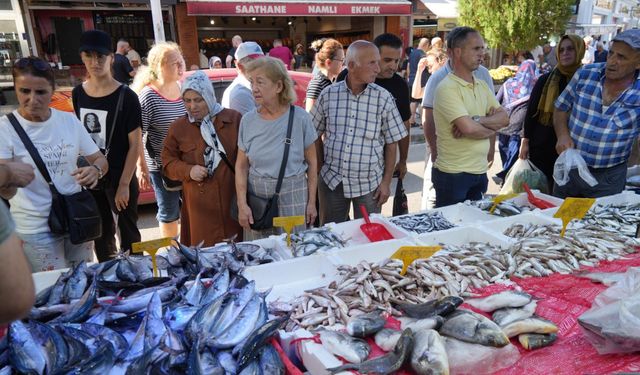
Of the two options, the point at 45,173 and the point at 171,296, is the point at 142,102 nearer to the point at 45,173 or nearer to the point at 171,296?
the point at 45,173

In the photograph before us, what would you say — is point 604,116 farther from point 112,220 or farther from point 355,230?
point 112,220

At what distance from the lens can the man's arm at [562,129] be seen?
371 centimetres

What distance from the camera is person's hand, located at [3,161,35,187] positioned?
236 cm

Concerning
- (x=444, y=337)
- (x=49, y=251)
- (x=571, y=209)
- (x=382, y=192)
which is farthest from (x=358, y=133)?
(x=49, y=251)

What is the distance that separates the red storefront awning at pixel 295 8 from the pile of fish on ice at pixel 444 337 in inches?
500

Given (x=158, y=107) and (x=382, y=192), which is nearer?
(x=382, y=192)

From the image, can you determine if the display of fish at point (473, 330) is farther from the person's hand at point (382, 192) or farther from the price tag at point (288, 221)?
the person's hand at point (382, 192)

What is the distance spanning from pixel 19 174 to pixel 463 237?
274 centimetres

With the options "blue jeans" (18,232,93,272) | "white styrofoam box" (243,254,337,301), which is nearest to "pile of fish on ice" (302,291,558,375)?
"white styrofoam box" (243,254,337,301)

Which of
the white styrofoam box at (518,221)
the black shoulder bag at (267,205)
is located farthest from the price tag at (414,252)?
the black shoulder bag at (267,205)

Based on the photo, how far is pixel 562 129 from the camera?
12.5 ft

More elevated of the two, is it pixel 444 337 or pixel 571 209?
pixel 571 209

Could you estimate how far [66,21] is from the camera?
1212cm

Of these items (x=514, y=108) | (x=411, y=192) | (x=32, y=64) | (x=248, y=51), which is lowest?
(x=411, y=192)
